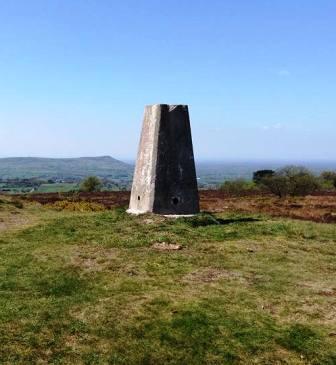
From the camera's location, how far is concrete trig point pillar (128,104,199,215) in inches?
821

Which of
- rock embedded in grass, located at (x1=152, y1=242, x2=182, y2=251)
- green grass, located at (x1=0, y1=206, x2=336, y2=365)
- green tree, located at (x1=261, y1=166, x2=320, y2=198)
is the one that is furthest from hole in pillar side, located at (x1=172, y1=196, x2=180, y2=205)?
green tree, located at (x1=261, y1=166, x2=320, y2=198)

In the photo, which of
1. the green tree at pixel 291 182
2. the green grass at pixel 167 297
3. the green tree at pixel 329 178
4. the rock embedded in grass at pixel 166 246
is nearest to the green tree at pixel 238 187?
the green tree at pixel 291 182

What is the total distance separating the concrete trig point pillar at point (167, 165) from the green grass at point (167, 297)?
2.51 metres

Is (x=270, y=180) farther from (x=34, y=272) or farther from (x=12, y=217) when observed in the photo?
(x=34, y=272)

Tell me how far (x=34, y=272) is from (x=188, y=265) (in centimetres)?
443

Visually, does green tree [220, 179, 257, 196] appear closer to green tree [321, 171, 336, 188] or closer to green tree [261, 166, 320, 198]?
green tree [261, 166, 320, 198]

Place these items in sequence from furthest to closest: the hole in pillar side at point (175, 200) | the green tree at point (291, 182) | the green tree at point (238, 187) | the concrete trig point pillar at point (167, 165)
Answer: the green tree at point (238, 187) → the green tree at point (291, 182) → the hole in pillar side at point (175, 200) → the concrete trig point pillar at point (167, 165)

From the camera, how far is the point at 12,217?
23.6 metres

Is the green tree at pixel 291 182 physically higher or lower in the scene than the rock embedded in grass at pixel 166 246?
higher

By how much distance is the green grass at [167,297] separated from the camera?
855 centimetres

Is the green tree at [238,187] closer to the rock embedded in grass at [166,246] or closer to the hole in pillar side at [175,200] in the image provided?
the hole in pillar side at [175,200]

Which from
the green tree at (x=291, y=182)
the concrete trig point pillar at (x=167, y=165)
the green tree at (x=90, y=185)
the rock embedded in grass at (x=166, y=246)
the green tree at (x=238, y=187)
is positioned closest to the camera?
the rock embedded in grass at (x=166, y=246)

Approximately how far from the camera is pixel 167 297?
36.2 feet

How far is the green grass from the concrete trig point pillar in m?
2.51
